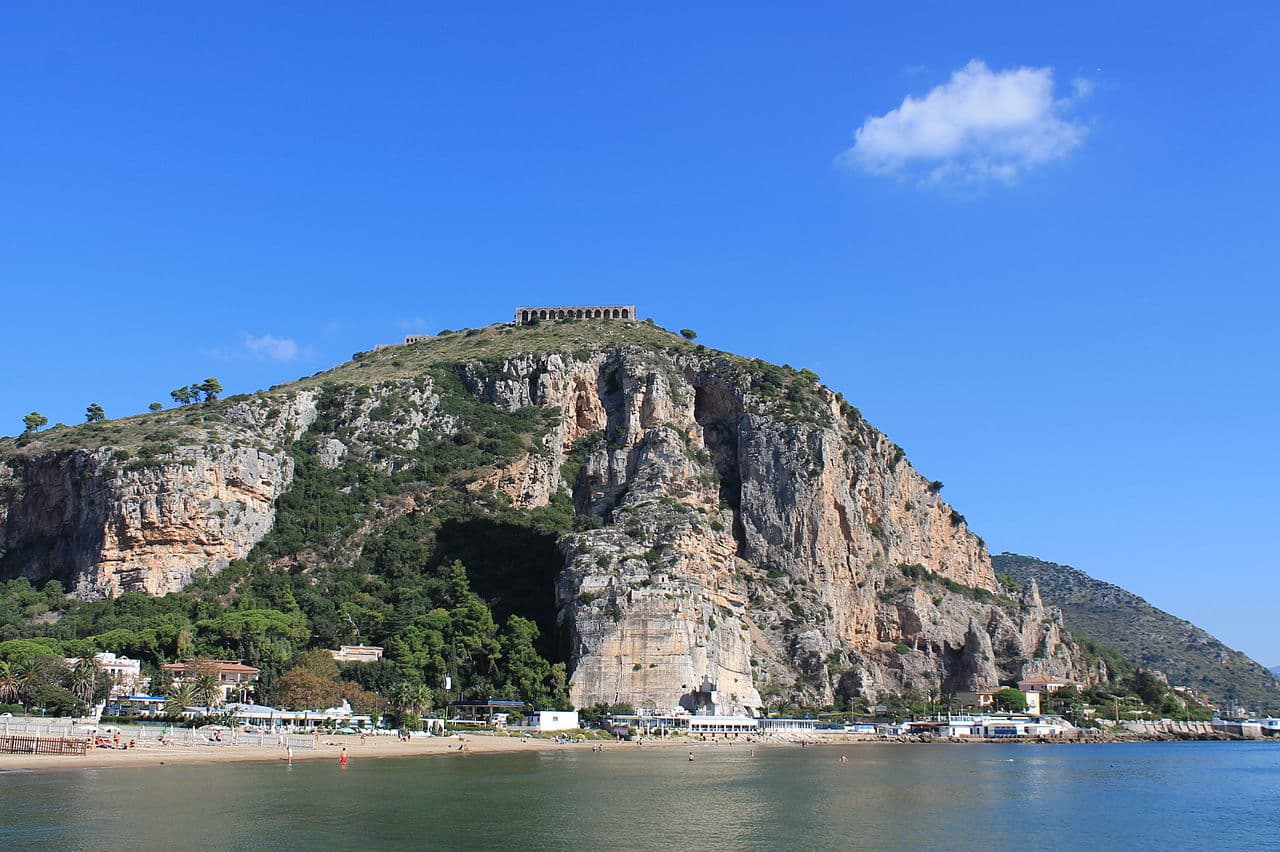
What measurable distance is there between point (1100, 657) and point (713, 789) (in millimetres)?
107279

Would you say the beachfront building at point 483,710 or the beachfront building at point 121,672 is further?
the beachfront building at point 483,710

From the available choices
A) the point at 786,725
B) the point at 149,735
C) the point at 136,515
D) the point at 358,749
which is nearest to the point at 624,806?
the point at 358,749

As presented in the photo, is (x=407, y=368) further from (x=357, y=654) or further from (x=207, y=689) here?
(x=207, y=689)

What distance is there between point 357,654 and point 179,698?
18478mm

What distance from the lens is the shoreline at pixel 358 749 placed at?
62.4 metres

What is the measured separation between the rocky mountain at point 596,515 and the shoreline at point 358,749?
571 centimetres

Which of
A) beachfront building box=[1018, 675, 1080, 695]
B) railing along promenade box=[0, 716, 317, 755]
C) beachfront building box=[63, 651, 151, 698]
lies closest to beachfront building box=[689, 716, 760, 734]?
railing along promenade box=[0, 716, 317, 755]

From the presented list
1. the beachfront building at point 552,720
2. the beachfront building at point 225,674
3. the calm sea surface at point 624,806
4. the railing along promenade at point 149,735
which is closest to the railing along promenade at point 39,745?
the railing along promenade at point 149,735

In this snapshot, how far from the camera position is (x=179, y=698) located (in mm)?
79562

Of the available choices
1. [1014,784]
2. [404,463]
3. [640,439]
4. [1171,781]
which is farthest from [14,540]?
[1171,781]

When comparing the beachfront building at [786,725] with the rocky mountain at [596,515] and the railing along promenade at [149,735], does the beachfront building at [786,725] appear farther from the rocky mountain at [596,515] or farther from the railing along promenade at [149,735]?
the railing along promenade at [149,735]

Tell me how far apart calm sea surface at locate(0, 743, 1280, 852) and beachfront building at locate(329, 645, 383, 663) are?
22621 millimetres

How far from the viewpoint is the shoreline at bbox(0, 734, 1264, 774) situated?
205 ft

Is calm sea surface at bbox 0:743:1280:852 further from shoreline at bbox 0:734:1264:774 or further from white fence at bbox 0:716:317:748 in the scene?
white fence at bbox 0:716:317:748
